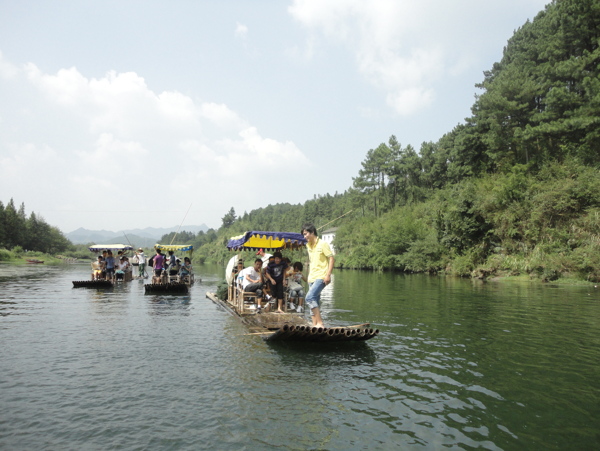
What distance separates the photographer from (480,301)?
21.5 meters

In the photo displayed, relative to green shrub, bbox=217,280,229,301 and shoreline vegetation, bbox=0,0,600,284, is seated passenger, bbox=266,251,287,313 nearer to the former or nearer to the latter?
green shrub, bbox=217,280,229,301

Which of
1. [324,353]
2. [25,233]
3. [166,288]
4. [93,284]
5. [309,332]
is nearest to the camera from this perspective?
[309,332]

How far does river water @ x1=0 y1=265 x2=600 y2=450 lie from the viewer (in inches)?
227

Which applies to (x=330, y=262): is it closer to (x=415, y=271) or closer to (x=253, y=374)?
(x=253, y=374)

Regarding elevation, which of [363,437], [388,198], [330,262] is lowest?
[363,437]

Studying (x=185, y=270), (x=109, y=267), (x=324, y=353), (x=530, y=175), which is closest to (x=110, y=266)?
(x=109, y=267)

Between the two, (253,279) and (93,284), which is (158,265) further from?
(253,279)

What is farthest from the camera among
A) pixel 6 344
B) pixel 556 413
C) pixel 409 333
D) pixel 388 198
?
pixel 388 198

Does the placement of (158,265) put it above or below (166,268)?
above

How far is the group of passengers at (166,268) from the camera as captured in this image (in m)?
24.7

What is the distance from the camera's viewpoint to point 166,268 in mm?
25859

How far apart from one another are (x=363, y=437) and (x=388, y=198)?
86.0 meters

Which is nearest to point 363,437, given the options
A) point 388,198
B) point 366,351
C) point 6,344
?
point 366,351

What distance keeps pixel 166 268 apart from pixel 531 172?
1569 inches
